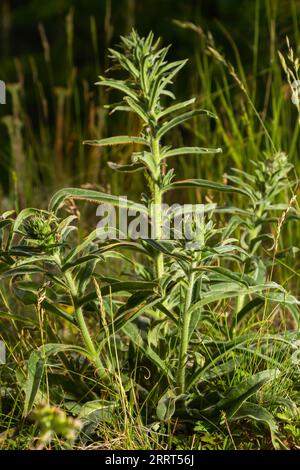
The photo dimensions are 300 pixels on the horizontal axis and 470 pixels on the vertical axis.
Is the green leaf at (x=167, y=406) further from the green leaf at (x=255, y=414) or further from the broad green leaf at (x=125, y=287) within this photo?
the broad green leaf at (x=125, y=287)

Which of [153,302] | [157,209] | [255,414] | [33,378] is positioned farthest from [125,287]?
[255,414]

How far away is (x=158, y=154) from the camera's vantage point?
6.95 ft

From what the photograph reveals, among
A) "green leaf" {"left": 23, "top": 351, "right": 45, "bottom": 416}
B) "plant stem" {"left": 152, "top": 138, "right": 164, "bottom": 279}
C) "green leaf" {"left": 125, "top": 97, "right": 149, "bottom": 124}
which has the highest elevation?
"green leaf" {"left": 125, "top": 97, "right": 149, "bottom": 124}

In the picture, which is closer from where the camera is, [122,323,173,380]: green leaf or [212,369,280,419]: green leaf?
[212,369,280,419]: green leaf

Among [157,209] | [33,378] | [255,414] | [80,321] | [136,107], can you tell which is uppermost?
[136,107]

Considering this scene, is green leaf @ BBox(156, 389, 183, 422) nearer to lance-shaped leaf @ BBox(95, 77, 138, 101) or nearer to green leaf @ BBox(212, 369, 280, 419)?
green leaf @ BBox(212, 369, 280, 419)

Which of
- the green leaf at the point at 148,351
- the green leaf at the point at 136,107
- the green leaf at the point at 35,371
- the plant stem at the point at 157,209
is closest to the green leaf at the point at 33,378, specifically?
the green leaf at the point at 35,371

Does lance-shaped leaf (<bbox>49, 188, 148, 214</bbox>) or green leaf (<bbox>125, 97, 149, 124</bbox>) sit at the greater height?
green leaf (<bbox>125, 97, 149, 124</bbox>)

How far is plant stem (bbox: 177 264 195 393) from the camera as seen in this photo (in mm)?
1932

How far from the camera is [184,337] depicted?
1.99 meters

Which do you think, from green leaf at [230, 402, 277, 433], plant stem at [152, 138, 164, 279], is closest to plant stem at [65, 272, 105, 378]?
plant stem at [152, 138, 164, 279]

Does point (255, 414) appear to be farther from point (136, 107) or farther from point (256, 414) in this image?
point (136, 107)

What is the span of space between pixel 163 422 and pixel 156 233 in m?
0.48

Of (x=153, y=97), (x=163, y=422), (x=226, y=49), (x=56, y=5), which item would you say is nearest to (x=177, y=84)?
(x=226, y=49)
